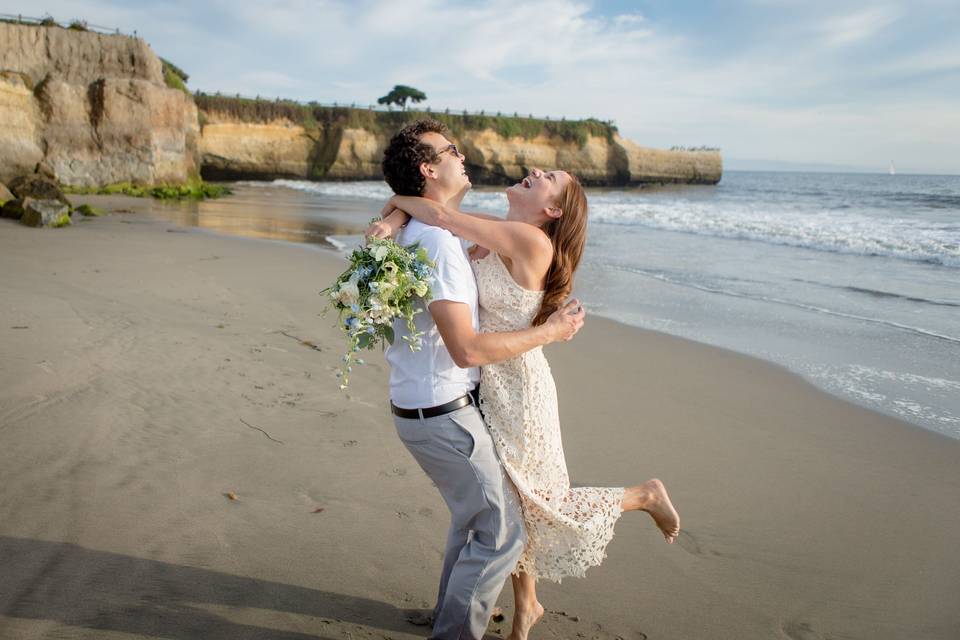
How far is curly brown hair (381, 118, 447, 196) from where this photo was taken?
2.58 m

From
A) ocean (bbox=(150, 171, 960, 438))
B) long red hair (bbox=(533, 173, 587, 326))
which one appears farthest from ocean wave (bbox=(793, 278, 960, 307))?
long red hair (bbox=(533, 173, 587, 326))

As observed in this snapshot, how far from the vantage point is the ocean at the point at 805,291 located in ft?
21.3

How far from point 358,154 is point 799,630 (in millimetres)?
47747

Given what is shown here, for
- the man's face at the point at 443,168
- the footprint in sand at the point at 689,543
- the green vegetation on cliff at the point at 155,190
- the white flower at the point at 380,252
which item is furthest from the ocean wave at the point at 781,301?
the green vegetation on cliff at the point at 155,190

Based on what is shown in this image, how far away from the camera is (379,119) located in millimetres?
50844

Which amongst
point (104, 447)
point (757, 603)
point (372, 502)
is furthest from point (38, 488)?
point (757, 603)

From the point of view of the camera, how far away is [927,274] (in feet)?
39.4

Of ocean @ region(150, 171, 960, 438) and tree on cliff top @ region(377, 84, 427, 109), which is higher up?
tree on cliff top @ region(377, 84, 427, 109)

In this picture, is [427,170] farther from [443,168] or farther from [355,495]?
[355,495]

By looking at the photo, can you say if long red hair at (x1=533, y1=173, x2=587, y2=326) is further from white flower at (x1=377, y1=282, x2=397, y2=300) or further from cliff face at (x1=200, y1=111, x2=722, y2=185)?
cliff face at (x1=200, y1=111, x2=722, y2=185)

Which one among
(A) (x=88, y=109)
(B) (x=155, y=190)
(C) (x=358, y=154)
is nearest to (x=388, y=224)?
→ (B) (x=155, y=190)

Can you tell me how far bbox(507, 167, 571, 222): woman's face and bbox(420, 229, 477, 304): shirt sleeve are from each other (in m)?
0.33

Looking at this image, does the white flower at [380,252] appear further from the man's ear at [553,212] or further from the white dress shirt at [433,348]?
the man's ear at [553,212]

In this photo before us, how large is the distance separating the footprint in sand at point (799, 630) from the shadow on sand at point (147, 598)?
149cm
